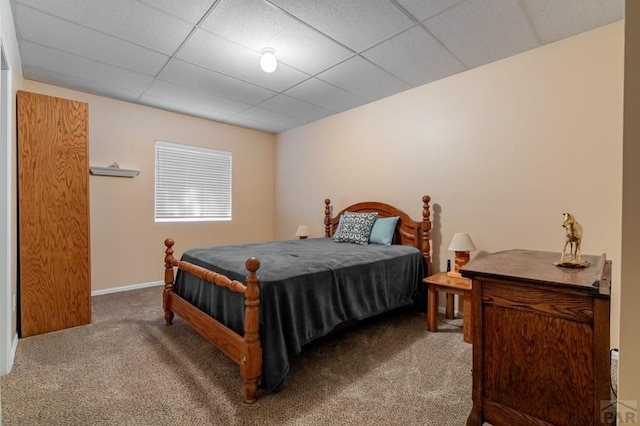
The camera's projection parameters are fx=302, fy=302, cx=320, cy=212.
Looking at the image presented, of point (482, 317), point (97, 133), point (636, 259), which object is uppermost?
point (97, 133)

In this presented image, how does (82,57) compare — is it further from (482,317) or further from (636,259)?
(636,259)

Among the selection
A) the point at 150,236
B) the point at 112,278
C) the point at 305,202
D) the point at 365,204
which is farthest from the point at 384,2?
the point at 112,278

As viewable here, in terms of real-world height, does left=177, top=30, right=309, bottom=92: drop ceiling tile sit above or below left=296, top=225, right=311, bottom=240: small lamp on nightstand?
above

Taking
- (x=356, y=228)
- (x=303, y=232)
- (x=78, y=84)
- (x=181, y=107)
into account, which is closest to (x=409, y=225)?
(x=356, y=228)

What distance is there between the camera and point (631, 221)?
3.02 ft

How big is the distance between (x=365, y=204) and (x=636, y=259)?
10.3 ft

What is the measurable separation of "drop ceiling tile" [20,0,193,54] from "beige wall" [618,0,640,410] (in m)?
2.59

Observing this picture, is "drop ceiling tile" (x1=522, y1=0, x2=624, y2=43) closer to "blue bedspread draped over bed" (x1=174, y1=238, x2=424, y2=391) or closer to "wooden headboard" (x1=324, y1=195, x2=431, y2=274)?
"wooden headboard" (x1=324, y1=195, x2=431, y2=274)

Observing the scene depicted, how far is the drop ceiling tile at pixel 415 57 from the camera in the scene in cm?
252

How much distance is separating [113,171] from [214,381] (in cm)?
318

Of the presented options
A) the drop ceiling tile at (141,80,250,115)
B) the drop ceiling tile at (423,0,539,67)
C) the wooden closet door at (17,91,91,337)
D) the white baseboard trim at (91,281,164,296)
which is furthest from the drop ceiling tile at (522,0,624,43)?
the white baseboard trim at (91,281,164,296)

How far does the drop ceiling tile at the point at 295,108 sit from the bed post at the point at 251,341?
2723mm

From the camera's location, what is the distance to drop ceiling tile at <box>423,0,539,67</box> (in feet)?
6.97

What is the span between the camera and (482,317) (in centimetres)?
140
